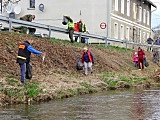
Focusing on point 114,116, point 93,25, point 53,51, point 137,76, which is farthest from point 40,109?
point 93,25

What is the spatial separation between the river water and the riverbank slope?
0.65 m

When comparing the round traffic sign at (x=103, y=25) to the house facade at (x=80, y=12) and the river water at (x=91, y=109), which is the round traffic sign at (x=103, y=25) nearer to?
the house facade at (x=80, y=12)

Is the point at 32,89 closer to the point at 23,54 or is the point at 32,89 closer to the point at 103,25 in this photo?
the point at 23,54

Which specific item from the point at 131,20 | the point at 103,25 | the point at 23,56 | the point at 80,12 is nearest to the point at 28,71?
the point at 23,56

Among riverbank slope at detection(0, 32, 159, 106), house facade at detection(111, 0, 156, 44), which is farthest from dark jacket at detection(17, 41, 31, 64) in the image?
house facade at detection(111, 0, 156, 44)

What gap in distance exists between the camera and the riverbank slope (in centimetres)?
1572

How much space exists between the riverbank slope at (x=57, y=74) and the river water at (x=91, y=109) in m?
0.65

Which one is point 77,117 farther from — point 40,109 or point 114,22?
point 114,22

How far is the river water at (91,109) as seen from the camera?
12.4 metres

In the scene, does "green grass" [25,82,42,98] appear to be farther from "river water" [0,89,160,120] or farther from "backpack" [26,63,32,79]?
"river water" [0,89,160,120]

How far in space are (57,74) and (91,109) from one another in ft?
20.7

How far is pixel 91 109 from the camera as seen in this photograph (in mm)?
13961

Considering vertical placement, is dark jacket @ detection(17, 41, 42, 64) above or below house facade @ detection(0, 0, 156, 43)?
below

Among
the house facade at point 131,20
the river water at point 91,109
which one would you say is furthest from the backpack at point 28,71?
the house facade at point 131,20
